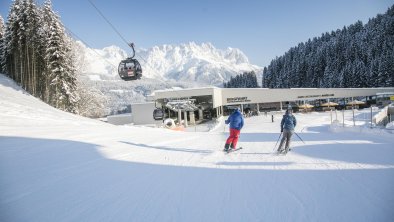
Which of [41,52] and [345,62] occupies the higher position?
[345,62]

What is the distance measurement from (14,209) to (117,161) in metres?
3.37

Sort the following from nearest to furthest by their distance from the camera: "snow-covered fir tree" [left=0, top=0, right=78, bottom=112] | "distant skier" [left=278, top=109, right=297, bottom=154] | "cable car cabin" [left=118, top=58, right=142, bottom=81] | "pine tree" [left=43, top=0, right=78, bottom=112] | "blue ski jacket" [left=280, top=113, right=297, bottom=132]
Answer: "distant skier" [left=278, top=109, right=297, bottom=154]
"blue ski jacket" [left=280, top=113, right=297, bottom=132]
"cable car cabin" [left=118, top=58, right=142, bottom=81]
"pine tree" [left=43, top=0, right=78, bottom=112]
"snow-covered fir tree" [left=0, top=0, right=78, bottom=112]

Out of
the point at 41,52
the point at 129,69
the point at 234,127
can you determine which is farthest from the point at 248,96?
the point at 234,127

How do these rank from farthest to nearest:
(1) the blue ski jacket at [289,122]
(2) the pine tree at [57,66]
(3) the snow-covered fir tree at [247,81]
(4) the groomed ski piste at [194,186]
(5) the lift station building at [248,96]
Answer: (3) the snow-covered fir tree at [247,81] → (5) the lift station building at [248,96] → (2) the pine tree at [57,66] → (1) the blue ski jacket at [289,122] → (4) the groomed ski piste at [194,186]

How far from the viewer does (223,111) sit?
6419cm

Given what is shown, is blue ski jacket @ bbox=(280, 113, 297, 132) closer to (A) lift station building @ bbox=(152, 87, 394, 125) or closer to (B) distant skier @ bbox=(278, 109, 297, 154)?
(B) distant skier @ bbox=(278, 109, 297, 154)

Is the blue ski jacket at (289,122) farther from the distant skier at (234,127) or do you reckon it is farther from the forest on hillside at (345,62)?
the forest on hillside at (345,62)

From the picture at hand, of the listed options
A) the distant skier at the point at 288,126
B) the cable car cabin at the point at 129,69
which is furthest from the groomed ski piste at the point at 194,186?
the cable car cabin at the point at 129,69

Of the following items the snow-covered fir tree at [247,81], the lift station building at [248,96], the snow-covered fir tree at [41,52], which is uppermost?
the snow-covered fir tree at [247,81]

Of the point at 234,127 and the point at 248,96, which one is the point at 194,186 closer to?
the point at 234,127

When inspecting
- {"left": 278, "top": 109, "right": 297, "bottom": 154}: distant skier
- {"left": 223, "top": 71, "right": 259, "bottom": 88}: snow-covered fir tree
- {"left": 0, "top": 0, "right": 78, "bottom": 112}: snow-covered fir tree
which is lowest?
{"left": 278, "top": 109, "right": 297, "bottom": 154}: distant skier

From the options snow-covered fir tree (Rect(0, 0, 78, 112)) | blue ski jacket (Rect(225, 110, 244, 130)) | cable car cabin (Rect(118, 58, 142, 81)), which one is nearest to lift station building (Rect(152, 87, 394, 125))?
snow-covered fir tree (Rect(0, 0, 78, 112))

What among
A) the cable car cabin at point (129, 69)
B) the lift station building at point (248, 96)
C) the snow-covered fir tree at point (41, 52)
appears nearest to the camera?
the cable car cabin at point (129, 69)

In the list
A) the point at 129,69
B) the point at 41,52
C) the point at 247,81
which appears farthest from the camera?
the point at 247,81
